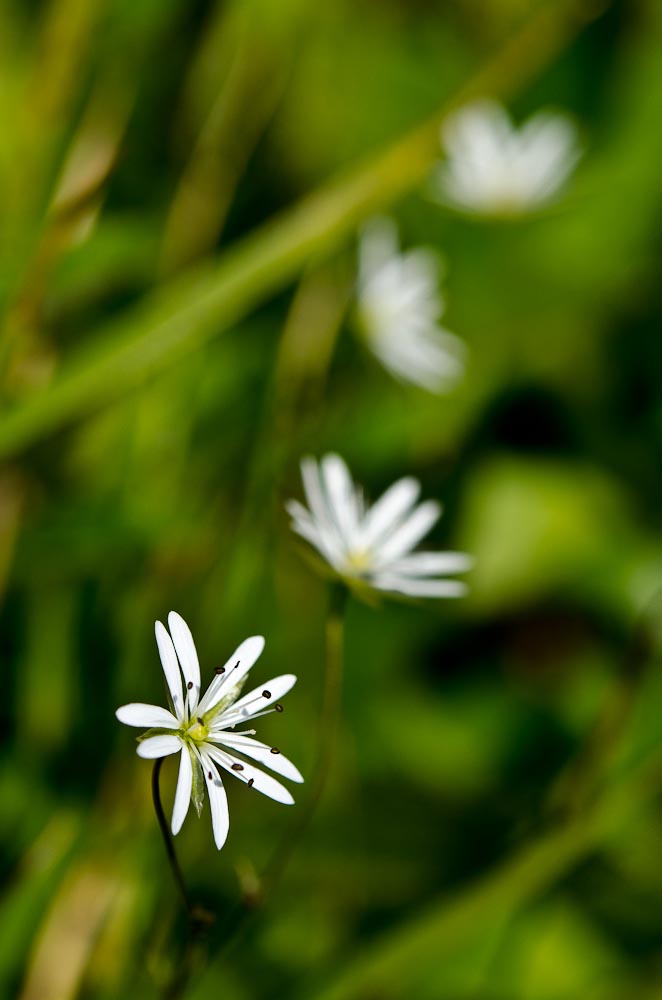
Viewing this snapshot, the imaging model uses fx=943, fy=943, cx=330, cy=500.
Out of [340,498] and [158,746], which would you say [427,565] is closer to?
[340,498]

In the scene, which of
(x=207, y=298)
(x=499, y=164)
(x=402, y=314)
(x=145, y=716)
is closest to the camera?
(x=145, y=716)

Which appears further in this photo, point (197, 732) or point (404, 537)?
point (404, 537)

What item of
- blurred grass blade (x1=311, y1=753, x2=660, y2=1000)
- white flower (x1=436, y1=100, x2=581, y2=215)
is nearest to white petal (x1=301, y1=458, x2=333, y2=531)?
blurred grass blade (x1=311, y1=753, x2=660, y2=1000)

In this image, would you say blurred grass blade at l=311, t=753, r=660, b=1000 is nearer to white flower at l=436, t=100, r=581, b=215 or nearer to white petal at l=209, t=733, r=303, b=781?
white petal at l=209, t=733, r=303, b=781

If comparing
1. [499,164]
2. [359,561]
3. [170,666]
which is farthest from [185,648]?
[499,164]

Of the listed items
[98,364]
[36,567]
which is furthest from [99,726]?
[98,364]
